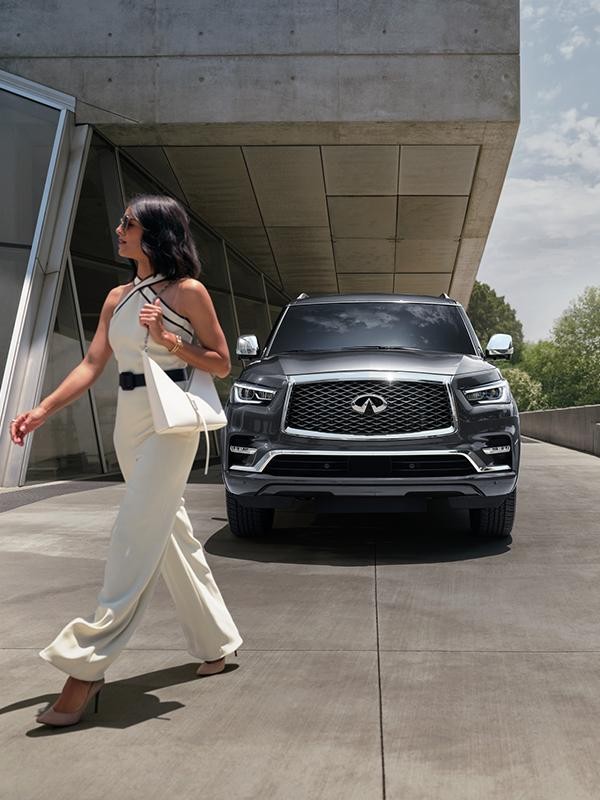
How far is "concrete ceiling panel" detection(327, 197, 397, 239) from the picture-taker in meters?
17.6

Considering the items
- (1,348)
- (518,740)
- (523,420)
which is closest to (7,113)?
(1,348)

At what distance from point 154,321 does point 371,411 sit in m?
3.47

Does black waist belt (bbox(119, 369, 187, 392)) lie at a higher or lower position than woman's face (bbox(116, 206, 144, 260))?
lower

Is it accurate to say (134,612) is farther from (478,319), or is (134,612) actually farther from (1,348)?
(478,319)

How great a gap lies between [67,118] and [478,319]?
345 ft

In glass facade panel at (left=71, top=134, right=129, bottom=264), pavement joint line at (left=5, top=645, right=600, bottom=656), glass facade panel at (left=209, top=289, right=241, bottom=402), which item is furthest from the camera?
glass facade panel at (left=209, top=289, right=241, bottom=402)

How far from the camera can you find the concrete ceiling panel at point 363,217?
17.6m

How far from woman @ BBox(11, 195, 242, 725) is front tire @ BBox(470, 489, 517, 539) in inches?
148

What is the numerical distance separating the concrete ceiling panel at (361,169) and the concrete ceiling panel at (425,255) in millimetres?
4289

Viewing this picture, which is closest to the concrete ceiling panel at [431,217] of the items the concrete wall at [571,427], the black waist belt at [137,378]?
the concrete wall at [571,427]

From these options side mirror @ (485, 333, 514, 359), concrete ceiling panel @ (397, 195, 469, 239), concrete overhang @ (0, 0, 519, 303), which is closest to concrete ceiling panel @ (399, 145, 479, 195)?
concrete ceiling panel @ (397, 195, 469, 239)

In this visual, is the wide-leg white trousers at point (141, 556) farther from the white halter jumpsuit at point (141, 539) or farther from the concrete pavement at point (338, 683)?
the concrete pavement at point (338, 683)

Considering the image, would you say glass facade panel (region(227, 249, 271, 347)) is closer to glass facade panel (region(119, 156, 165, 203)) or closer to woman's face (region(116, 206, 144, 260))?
glass facade panel (region(119, 156, 165, 203))

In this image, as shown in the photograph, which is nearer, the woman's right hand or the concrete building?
the woman's right hand
